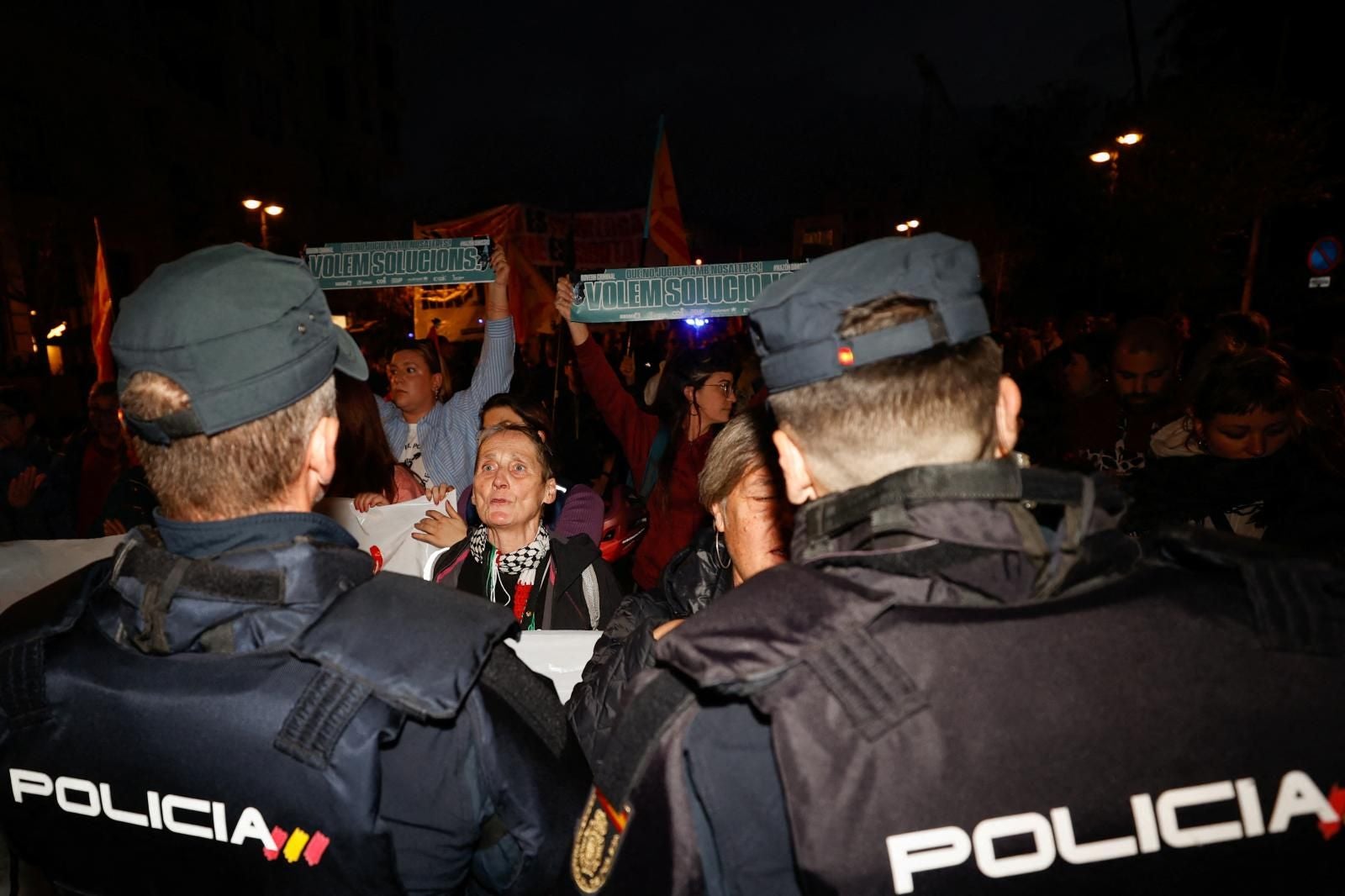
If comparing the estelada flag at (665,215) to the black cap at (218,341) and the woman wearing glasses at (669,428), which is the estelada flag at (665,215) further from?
the black cap at (218,341)

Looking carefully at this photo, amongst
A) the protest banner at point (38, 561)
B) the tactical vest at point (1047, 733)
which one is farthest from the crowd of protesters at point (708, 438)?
the tactical vest at point (1047, 733)

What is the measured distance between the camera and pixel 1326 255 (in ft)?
41.1

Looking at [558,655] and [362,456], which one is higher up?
[362,456]

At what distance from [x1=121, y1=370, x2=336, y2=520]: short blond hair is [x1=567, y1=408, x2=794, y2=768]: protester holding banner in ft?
3.31

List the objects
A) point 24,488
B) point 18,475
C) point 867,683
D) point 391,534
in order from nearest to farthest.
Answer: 1. point 867,683
2. point 391,534
3. point 24,488
4. point 18,475

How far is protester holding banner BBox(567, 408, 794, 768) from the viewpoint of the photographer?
8.24ft

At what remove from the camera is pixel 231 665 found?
1.45m

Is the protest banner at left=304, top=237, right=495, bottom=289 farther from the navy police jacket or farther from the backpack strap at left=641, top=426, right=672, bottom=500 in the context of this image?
the navy police jacket

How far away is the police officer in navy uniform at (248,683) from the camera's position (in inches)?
56.0

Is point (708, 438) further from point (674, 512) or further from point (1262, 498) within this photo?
point (1262, 498)

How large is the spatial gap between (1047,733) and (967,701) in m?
0.13

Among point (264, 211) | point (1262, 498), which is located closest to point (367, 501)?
point (1262, 498)

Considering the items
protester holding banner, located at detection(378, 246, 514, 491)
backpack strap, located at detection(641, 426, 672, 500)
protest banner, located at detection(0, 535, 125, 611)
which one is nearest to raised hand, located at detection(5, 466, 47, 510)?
protest banner, located at detection(0, 535, 125, 611)

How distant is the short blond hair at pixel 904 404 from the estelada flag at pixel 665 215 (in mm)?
5213
